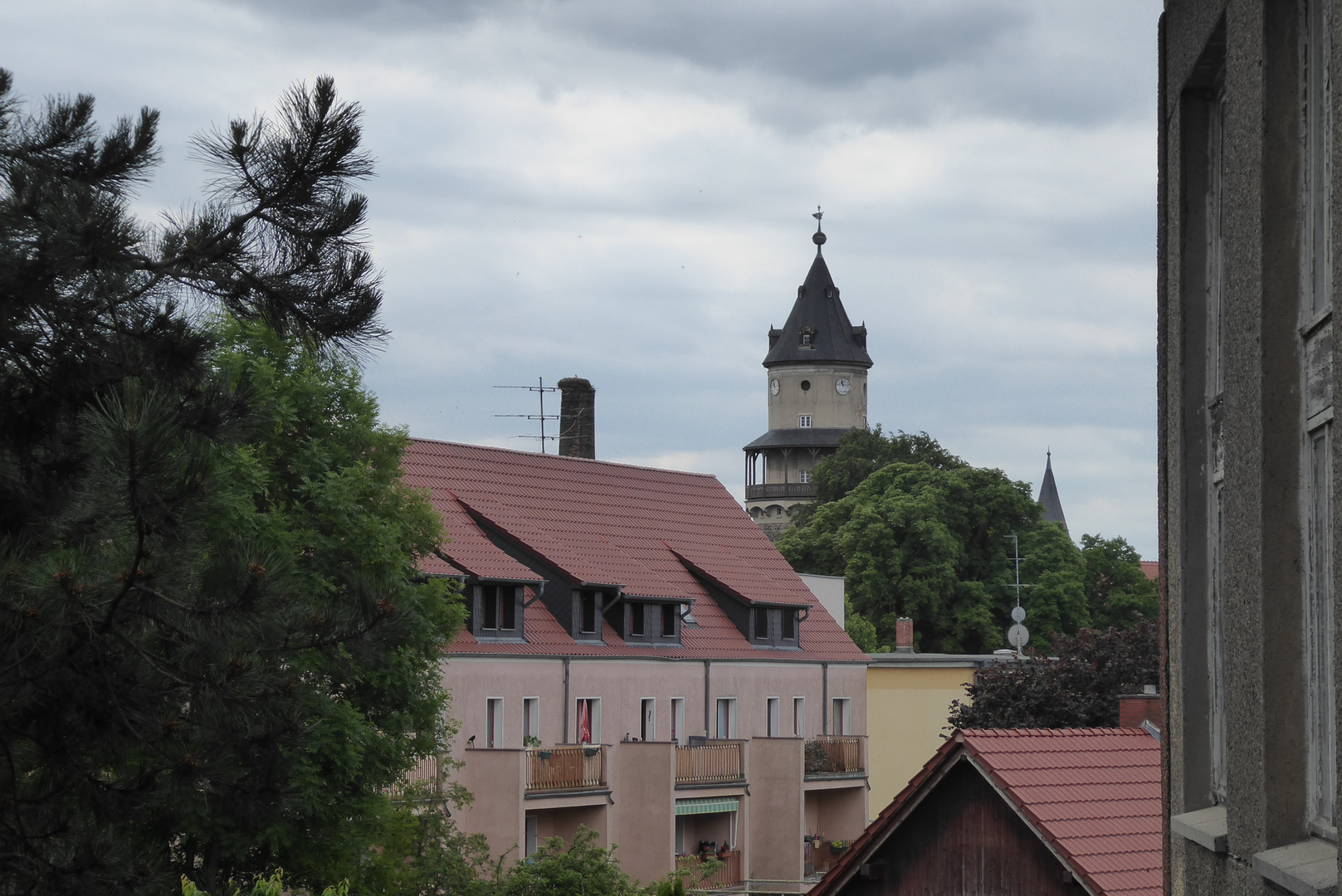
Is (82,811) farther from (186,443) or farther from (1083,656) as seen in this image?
(1083,656)

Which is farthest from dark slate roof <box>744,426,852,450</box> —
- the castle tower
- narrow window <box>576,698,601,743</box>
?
narrow window <box>576,698,601,743</box>

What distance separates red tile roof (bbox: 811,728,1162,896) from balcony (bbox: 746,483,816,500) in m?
94.3

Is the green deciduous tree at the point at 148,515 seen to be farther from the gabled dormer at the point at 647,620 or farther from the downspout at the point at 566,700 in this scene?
the gabled dormer at the point at 647,620

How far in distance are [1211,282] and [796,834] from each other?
3636cm

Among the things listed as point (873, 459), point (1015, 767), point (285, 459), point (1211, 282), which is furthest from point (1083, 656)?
point (873, 459)

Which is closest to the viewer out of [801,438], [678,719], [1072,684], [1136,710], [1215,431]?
[1215,431]

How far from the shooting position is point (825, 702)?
48.0 m

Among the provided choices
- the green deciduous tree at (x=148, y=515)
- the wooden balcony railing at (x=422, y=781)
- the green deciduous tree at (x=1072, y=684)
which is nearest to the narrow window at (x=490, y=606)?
the wooden balcony railing at (x=422, y=781)

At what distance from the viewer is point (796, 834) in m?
A: 42.7

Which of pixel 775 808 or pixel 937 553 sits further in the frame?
pixel 937 553

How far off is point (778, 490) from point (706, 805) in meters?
73.5

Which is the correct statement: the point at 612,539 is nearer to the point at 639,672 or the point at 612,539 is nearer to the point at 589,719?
the point at 639,672

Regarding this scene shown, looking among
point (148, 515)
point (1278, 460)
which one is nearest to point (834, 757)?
point (148, 515)

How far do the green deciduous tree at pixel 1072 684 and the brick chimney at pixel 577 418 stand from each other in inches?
811
